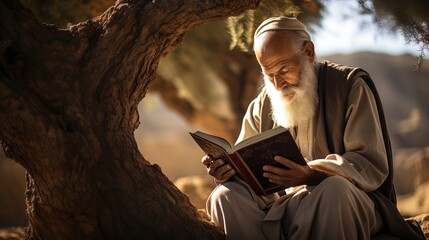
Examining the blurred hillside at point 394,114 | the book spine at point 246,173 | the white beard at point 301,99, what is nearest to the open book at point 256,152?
the book spine at point 246,173

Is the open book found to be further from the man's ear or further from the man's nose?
the man's ear

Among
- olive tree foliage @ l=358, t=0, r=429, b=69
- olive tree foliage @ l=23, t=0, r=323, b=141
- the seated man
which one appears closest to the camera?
the seated man

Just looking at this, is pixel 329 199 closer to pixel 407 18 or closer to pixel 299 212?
pixel 299 212

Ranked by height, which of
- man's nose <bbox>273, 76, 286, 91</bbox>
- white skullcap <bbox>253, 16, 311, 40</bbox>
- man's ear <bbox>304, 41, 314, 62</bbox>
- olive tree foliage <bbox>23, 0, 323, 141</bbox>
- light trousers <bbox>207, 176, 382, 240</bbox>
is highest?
olive tree foliage <bbox>23, 0, 323, 141</bbox>

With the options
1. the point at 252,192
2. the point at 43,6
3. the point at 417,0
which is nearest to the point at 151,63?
the point at 252,192

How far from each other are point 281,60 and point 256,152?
0.81 m

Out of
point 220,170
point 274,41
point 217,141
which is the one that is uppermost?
point 274,41

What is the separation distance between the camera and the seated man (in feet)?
11.3

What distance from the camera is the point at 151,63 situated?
382cm

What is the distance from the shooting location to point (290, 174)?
3.47 meters

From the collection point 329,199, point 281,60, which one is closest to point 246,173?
point 329,199

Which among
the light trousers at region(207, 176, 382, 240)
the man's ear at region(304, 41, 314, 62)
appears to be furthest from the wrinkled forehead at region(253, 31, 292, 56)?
the light trousers at region(207, 176, 382, 240)

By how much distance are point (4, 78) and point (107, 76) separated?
2.06 ft

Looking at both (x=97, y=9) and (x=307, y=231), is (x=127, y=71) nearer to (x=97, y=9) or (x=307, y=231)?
(x=307, y=231)
